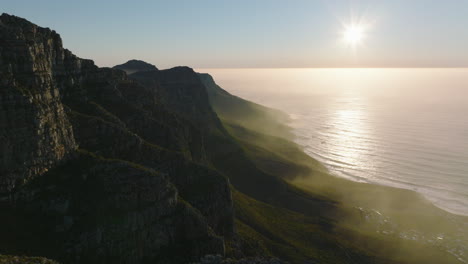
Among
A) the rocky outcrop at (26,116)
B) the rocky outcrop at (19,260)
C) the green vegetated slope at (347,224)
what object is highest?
the rocky outcrop at (26,116)

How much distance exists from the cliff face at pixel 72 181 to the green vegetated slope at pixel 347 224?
122ft

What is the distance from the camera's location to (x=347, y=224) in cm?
13225

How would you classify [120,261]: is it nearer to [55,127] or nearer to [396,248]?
[55,127]

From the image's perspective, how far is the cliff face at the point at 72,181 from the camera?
145ft

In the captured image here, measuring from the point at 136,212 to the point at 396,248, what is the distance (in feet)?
333

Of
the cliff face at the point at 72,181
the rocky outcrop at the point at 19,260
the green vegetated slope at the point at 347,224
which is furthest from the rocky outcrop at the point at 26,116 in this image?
the green vegetated slope at the point at 347,224

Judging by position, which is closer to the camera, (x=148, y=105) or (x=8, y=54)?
(x=8, y=54)

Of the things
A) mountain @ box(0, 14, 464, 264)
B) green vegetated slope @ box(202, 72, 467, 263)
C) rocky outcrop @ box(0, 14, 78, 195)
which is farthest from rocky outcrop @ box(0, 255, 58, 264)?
green vegetated slope @ box(202, 72, 467, 263)

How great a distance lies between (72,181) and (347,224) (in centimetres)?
11413

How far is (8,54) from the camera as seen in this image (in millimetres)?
47156

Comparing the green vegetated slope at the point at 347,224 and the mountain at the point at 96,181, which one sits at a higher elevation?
the mountain at the point at 96,181

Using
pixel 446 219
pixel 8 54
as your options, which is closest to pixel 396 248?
pixel 446 219

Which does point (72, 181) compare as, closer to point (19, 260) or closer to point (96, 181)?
point (96, 181)

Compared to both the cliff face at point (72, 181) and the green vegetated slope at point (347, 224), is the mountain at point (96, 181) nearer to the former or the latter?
the cliff face at point (72, 181)
